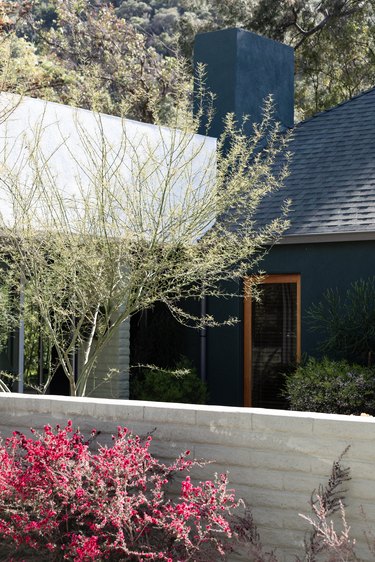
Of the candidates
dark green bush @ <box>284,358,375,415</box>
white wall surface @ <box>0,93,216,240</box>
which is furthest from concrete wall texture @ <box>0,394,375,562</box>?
dark green bush @ <box>284,358,375,415</box>

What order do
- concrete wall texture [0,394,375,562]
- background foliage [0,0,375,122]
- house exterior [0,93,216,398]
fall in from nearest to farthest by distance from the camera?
concrete wall texture [0,394,375,562] → house exterior [0,93,216,398] → background foliage [0,0,375,122]

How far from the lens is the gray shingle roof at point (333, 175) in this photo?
1307cm

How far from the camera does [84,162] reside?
39.5ft

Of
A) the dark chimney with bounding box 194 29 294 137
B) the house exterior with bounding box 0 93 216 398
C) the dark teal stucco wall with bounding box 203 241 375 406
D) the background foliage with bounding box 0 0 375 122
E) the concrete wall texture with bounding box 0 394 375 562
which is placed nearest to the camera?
the concrete wall texture with bounding box 0 394 375 562

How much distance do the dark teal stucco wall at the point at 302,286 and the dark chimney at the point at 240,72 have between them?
3191 mm

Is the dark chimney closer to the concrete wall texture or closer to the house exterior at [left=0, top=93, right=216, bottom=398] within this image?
the house exterior at [left=0, top=93, right=216, bottom=398]

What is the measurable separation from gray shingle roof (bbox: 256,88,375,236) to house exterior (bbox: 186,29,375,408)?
0.02 m

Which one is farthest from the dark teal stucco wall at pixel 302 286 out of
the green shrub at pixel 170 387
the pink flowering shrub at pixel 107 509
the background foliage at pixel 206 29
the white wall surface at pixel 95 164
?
the background foliage at pixel 206 29

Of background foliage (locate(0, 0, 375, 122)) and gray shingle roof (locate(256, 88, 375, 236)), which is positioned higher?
background foliage (locate(0, 0, 375, 122))

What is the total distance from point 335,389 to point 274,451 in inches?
216

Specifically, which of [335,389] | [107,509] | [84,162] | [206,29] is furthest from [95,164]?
[206,29]

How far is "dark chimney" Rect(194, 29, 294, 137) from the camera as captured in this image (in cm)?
1622

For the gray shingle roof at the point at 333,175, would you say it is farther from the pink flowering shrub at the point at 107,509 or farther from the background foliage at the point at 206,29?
the background foliage at the point at 206,29

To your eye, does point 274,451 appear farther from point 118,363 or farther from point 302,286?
point 118,363
